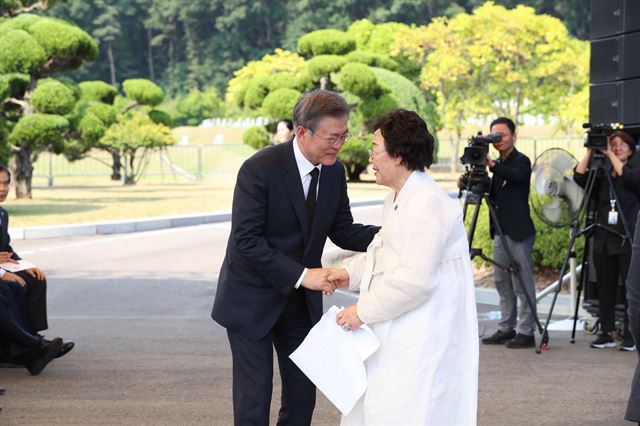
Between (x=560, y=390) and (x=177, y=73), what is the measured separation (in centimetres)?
7794

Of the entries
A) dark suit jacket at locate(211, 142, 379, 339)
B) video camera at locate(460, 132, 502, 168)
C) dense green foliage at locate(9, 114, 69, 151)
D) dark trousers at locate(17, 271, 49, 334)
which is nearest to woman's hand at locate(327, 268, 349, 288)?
dark suit jacket at locate(211, 142, 379, 339)

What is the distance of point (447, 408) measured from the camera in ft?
13.1

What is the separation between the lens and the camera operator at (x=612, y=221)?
8.66m

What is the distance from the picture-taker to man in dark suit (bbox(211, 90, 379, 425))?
4.46 m

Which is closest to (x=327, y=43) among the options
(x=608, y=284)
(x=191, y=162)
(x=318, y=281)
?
(x=191, y=162)

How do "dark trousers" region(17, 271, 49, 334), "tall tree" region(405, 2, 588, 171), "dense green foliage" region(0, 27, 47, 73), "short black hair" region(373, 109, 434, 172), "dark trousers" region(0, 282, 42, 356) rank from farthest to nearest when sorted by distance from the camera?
"tall tree" region(405, 2, 588, 171), "dense green foliage" region(0, 27, 47, 73), "dark trousers" region(17, 271, 49, 334), "dark trousers" region(0, 282, 42, 356), "short black hair" region(373, 109, 434, 172)

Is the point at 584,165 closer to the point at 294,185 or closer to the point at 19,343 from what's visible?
the point at 19,343

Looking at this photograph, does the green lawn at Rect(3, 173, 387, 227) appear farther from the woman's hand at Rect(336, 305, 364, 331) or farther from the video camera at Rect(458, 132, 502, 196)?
the woman's hand at Rect(336, 305, 364, 331)

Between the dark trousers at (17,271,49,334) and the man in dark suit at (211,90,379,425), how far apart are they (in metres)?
3.58

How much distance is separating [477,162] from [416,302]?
4701 mm

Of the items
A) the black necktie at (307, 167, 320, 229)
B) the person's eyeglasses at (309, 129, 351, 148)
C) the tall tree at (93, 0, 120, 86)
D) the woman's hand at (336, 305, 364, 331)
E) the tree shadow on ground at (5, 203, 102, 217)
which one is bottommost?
the tree shadow on ground at (5, 203, 102, 217)

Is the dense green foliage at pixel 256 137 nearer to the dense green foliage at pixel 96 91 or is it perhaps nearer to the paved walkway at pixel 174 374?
the dense green foliage at pixel 96 91

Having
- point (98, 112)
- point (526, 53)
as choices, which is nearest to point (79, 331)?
point (98, 112)

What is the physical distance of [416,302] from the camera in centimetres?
389
